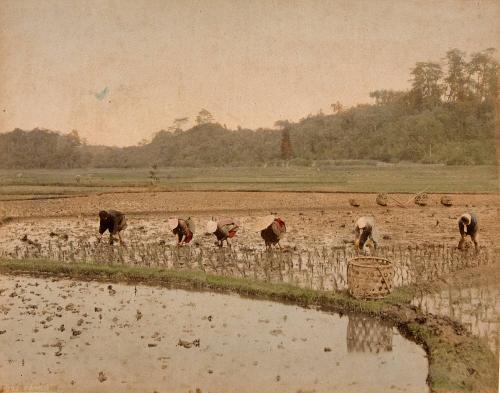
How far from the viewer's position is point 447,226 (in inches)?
448

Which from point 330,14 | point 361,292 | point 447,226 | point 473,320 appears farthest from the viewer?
point 447,226

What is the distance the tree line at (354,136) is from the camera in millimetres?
9312

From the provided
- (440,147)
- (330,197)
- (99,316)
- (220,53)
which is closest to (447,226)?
(440,147)

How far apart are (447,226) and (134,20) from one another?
27.7ft

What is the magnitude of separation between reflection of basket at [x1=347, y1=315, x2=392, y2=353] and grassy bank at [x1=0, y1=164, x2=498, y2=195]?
4453 millimetres

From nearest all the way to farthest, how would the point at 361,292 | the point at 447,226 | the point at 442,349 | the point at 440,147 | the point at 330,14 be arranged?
1. the point at 442,349
2. the point at 361,292
3. the point at 330,14
4. the point at 447,226
5. the point at 440,147

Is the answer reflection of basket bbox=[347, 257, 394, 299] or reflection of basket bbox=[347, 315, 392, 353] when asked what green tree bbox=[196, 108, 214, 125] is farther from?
reflection of basket bbox=[347, 315, 392, 353]

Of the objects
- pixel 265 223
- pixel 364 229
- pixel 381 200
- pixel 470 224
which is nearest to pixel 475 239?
pixel 470 224

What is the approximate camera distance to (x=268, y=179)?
18.3 metres

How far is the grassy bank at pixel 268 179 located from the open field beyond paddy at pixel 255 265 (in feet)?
0.26

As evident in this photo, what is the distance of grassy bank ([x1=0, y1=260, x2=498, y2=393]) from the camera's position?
514 centimetres

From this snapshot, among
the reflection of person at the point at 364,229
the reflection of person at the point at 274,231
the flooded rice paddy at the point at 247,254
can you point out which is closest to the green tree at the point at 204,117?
the reflection of person at the point at 274,231

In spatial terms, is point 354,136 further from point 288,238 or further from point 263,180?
point 288,238

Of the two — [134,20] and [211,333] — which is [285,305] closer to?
[211,333]
